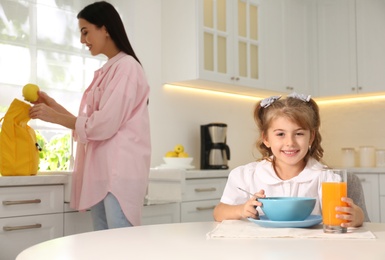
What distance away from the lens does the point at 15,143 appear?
8.43 ft

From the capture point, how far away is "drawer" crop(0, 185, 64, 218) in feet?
7.97

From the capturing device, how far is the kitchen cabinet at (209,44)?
3756 millimetres

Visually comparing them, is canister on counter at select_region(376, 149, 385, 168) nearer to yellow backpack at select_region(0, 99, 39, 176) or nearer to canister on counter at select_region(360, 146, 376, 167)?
canister on counter at select_region(360, 146, 376, 167)

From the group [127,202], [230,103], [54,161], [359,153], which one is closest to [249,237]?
[127,202]

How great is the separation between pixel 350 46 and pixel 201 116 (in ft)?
4.70

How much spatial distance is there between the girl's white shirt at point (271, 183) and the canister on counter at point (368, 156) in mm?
2963

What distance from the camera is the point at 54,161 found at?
336 cm

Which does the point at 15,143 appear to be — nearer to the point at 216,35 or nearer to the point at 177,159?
the point at 177,159

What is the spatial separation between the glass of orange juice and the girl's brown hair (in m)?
0.44

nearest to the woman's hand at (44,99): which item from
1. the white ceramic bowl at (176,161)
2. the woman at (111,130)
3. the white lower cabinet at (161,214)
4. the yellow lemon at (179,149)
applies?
the woman at (111,130)

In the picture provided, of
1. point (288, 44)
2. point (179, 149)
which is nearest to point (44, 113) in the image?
point (179, 149)

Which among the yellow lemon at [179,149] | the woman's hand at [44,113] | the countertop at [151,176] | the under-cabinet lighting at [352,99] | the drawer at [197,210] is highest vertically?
the under-cabinet lighting at [352,99]

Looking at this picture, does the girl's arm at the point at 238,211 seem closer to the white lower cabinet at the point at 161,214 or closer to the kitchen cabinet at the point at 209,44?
the white lower cabinet at the point at 161,214

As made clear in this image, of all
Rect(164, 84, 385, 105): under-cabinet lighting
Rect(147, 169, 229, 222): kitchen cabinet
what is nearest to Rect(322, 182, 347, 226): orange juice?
Rect(147, 169, 229, 222): kitchen cabinet
